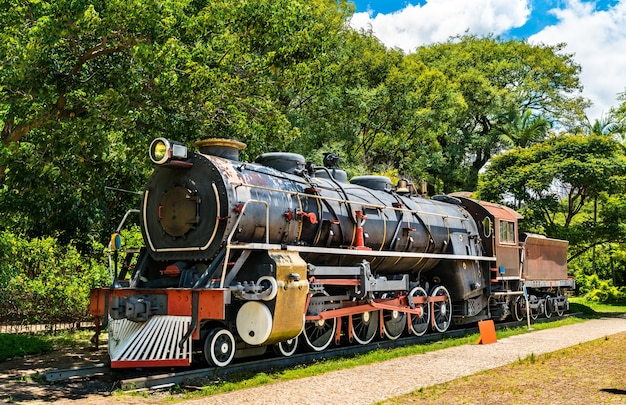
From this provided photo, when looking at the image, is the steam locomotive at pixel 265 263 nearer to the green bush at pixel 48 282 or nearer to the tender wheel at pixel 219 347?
the tender wheel at pixel 219 347

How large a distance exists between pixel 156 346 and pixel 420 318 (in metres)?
7.26

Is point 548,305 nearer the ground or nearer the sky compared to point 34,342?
nearer the sky

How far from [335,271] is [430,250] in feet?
13.2

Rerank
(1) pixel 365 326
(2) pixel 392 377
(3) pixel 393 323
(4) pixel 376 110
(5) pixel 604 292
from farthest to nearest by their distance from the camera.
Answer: (5) pixel 604 292, (4) pixel 376 110, (3) pixel 393 323, (1) pixel 365 326, (2) pixel 392 377

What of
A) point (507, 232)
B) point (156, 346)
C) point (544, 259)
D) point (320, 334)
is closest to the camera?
point (156, 346)

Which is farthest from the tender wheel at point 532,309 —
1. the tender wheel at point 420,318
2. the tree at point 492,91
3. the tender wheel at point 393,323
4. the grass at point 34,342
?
the tree at point 492,91

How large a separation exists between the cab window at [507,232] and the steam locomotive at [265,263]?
2758 millimetres

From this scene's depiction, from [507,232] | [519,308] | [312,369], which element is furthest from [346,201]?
[519,308]

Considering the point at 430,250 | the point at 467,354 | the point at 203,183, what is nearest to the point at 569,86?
the point at 430,250

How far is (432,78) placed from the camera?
31.0 m

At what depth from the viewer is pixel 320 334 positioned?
1143 cm

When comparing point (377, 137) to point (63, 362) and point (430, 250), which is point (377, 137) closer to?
point (430, 250)

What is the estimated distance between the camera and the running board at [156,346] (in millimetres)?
8398

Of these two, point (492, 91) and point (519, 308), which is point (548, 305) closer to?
point (519, 308)
